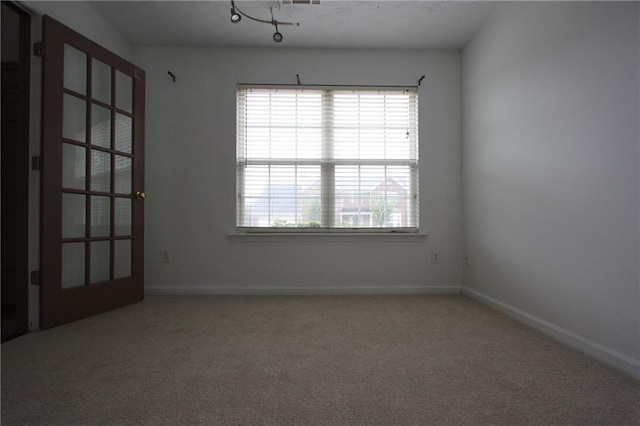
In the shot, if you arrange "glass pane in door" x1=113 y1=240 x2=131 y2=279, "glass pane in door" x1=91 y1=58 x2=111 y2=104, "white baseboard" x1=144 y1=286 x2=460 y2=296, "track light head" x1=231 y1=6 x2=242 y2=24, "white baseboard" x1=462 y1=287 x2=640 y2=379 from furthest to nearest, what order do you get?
"white baseboard" x1=144 y1=286 x2=460 y2=296
"glass pane in door" x1=113 y1=240 x2=131 y2=279
"glass pane in door" x1=91 y1=58 x2=111 y2=104
"track light head" x1=231 y1=6 x2=242 y2=24
"white baseboard" x1=462 y1=287 x2=640 y2=379

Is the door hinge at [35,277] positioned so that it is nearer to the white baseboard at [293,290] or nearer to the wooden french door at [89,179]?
the wooden french door at [89,179]

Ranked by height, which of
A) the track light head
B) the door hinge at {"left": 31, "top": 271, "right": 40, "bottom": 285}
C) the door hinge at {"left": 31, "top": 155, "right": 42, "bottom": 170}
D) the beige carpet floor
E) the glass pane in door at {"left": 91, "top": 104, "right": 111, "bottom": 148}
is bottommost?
the beige carpet floor

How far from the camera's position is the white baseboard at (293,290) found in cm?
355

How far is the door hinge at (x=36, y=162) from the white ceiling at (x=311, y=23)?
1508 mm

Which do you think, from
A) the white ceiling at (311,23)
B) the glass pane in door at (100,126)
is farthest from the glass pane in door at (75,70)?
the white ceiling at (311,23)

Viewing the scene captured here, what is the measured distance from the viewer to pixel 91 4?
9.73 ft

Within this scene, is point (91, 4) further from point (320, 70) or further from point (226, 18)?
point (320, 70)

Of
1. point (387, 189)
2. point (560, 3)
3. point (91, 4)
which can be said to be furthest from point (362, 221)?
point (91, 4)

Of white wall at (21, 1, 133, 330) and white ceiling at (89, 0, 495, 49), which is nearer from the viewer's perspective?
white wall at (21, 1, 133, 330)

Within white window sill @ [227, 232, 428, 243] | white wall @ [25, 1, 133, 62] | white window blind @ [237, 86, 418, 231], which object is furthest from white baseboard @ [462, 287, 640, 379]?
white wall @ [25, 1, 133, 62]

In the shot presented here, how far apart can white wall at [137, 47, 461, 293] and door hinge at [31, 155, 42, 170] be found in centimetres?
116

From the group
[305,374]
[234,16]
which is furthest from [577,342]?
[234,16]

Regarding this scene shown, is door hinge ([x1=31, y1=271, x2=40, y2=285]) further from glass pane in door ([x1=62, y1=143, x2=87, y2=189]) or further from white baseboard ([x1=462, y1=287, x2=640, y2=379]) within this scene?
white baseboard ([x1=462, y1=287, x2=640, y2=379])

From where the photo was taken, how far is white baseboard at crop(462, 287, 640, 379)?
173cm
